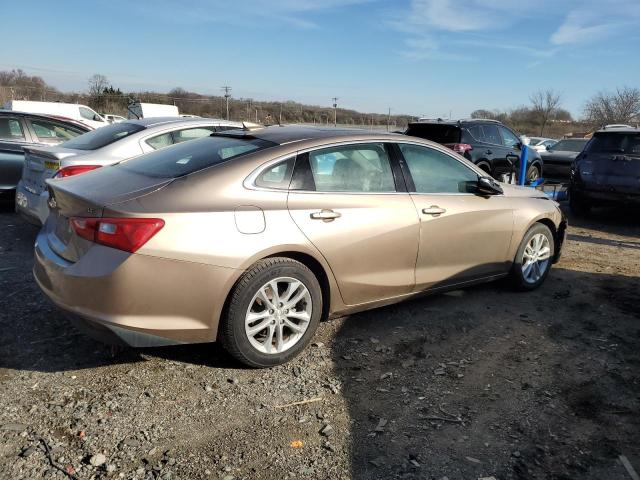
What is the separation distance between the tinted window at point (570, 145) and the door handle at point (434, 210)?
1390 cm

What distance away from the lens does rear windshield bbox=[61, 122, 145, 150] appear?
6320mm

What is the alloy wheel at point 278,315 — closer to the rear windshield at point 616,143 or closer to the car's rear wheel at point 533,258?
the car's rear wheel at point 533,258

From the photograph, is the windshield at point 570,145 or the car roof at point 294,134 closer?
the car roof at point 294,134

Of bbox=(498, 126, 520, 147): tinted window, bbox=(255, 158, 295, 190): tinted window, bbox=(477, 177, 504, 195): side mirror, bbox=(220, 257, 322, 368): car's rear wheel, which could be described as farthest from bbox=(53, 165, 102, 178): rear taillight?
bbox=(498, 126, 520, 147): tinted window

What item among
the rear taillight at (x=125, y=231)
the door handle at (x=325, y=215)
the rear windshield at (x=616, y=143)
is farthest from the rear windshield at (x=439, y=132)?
the rear taillight at (x=125, y=231)

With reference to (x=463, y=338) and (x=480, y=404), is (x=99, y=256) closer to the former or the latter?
(x=480, y=404)

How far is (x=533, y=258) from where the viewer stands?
5.33 metres

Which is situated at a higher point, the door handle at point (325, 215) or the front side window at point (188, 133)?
the front side window at point (188, 133)

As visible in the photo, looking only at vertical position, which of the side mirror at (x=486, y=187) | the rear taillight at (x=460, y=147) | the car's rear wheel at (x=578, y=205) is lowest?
the car's rear wheel at (x=578, y=205)

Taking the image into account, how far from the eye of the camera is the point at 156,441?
2.74 meters

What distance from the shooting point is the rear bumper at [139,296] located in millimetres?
2967

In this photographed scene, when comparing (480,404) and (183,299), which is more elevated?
(183,299)

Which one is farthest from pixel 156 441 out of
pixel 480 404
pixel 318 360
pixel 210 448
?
pixel 480 404

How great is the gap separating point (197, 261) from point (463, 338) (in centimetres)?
222
